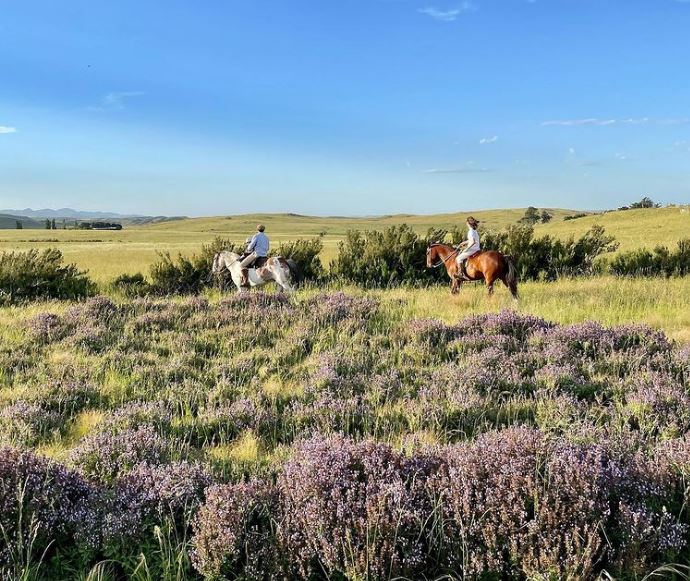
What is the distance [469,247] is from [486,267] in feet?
2.52

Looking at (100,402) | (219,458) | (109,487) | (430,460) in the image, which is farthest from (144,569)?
(100,402)

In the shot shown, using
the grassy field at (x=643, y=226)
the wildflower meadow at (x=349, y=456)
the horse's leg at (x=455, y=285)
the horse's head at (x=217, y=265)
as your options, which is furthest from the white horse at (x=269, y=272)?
the grassy field at (x=643, y=226)

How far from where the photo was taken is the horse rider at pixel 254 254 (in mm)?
15883

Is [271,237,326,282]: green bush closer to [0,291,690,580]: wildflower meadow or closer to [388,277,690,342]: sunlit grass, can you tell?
[388,277,690,342]: sunlit grass

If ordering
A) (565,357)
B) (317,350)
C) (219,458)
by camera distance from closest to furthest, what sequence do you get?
1. (219,458)
2. (565,357)
3. (317,350)

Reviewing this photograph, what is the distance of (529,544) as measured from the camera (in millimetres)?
3172

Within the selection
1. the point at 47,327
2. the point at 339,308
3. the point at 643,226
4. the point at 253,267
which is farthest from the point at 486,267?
the point at 643,226

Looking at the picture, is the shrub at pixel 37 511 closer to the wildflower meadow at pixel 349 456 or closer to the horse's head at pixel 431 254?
the wildflower meadow at pixel 349 456

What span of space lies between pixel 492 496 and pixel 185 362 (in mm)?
5899

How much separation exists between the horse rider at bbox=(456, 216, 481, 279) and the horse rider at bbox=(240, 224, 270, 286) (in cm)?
558

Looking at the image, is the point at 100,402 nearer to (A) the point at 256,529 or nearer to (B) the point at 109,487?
(B) the point at 109,487

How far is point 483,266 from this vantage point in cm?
1405

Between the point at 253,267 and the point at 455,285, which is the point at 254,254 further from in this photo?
the point at 455,285

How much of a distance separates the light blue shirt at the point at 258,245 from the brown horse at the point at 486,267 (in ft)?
16.0
